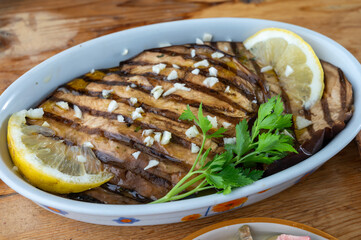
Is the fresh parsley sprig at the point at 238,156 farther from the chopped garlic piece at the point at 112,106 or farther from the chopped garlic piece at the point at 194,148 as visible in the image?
the chopped garlic piece at the point at 112,106

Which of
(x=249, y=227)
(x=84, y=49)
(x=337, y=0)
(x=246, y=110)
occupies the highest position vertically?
(x=337, y=0)

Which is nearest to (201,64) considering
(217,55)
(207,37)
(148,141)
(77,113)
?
(217,55)

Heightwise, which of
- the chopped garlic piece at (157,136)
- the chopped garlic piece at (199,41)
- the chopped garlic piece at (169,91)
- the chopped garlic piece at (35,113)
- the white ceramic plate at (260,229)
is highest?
the chopped garlic piece at (199,41)

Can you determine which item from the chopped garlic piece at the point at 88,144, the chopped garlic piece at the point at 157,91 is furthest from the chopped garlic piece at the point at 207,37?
the chopped garlic piece at the point at 88,144

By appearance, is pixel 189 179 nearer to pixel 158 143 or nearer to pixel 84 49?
pixel 158 143

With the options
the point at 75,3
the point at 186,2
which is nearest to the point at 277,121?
the point at 186,2

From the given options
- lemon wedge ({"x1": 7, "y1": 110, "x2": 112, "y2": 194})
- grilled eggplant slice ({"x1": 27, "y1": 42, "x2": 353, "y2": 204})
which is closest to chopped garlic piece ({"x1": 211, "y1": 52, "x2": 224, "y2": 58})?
grilled eggplant slice ({"x1": 27, "y1": 42, "x2": 353, "y2": 204})
